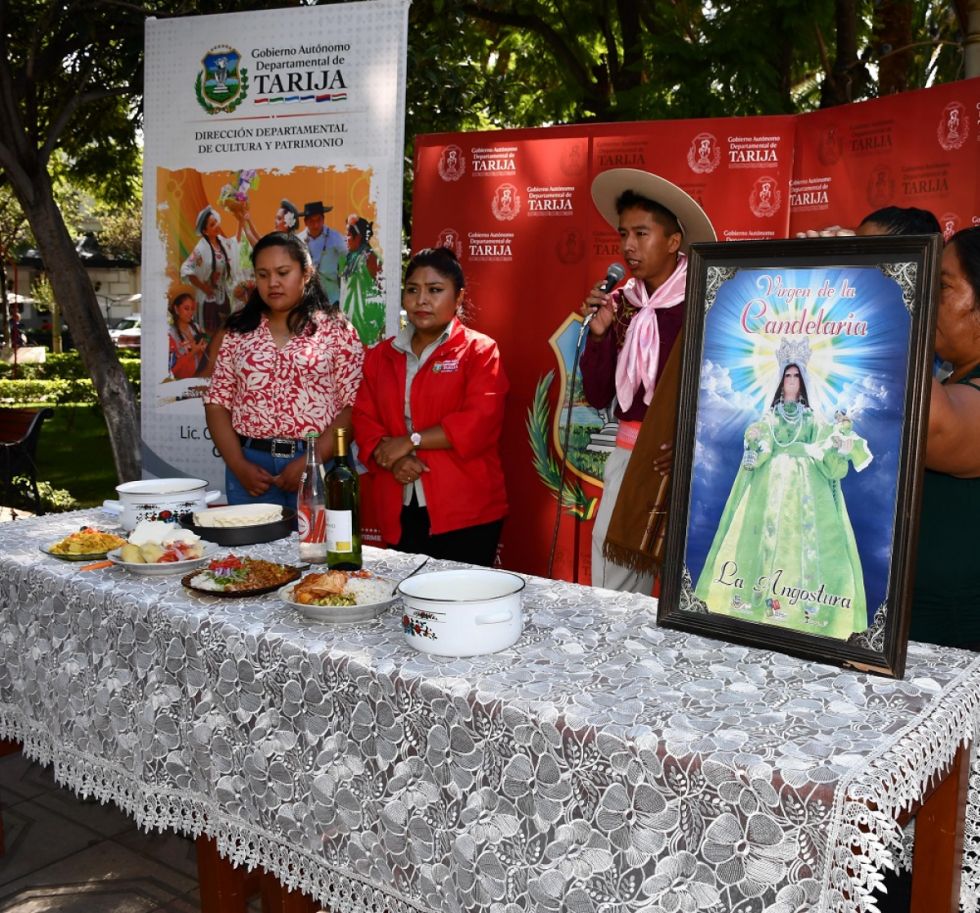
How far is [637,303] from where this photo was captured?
2992mm

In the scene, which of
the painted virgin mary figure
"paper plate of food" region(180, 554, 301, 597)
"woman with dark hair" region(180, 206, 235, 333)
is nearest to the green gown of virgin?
the painted virgin mary figure

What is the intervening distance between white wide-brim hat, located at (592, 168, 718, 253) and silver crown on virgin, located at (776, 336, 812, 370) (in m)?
1.33

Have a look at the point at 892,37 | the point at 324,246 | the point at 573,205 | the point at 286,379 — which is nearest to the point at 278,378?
the point at 286,379

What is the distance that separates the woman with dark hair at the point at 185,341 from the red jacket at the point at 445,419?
3.96 ft

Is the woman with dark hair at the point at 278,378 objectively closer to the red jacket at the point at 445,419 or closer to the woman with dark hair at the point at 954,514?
the red jacket at the point at 445,419

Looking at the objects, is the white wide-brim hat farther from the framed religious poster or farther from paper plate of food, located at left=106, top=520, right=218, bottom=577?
paper plate of food, located at left=106, top=520, right=218, bottom=577

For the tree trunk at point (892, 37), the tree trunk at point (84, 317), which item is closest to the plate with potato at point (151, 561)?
the tree trunk at point (84, 317)

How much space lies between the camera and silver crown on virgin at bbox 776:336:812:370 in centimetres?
145

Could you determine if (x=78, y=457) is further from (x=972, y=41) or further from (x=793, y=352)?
(x=793, y=352)

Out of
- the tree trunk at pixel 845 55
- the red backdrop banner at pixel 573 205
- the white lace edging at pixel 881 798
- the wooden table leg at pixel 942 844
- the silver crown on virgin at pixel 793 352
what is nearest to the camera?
the white lace edging at pixel 881 798

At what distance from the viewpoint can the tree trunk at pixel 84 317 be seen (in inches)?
217

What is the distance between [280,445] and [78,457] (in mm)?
7400

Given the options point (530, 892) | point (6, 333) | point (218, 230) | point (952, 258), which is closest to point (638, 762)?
point (530, 892)

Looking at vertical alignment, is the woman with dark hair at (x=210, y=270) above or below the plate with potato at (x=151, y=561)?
above
